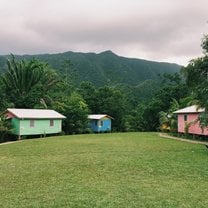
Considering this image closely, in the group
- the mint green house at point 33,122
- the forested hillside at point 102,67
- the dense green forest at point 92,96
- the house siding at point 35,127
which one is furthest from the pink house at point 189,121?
the forested hillside at point 102,67

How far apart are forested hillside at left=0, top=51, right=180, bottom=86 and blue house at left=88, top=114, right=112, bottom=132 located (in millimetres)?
26155

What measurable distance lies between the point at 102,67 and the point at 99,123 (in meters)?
41.0

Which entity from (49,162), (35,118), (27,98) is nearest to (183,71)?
(49,162)

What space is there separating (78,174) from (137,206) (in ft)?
12.9

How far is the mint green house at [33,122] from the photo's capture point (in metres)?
28.3

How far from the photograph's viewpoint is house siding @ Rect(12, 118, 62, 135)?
2836 cm

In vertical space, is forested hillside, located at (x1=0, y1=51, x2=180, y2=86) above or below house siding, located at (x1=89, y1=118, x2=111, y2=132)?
above

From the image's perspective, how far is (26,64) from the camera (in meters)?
38.4

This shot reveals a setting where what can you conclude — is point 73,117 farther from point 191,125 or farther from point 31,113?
point 191,125

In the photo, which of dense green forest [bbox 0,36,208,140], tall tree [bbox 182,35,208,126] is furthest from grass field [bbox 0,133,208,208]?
dense green forest [bbox 0,36,208,140]

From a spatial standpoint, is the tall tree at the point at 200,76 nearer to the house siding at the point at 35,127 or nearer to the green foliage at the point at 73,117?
the house siding at the point at 35,127

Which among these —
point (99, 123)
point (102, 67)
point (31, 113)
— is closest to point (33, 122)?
point (31, 113)

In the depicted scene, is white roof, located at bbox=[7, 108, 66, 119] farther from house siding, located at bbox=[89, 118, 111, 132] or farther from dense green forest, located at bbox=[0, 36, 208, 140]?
house siding, located at bbox=[89, 118, 111, 132]

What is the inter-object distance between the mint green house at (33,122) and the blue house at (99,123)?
717 cm
